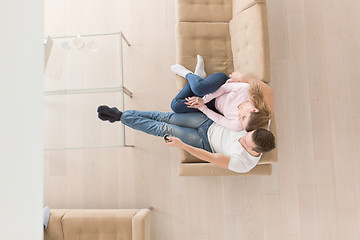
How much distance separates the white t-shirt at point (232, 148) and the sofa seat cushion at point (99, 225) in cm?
101

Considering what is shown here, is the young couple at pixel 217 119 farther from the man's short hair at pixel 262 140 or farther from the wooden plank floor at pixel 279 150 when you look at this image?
the wooden plank floor at pixel 279 150

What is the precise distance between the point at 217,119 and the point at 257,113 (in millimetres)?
349

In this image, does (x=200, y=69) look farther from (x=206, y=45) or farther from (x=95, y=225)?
(x=95, y=225)

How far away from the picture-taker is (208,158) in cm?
220

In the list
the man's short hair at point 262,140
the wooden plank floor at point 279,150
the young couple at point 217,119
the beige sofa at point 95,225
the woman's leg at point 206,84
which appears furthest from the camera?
the wooden plank floor at point 279,150

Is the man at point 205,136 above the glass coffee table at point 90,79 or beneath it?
→ beneath

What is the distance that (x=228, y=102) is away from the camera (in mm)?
2281

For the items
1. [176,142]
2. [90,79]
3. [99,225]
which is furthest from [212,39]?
[99,225]

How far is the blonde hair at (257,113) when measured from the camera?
2.09m

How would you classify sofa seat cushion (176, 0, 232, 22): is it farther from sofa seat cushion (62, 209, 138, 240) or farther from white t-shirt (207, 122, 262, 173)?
sofa seat cushion (62, 209, 138, 240)

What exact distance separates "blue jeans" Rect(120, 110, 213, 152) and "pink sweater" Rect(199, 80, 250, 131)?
A: 0.32 feet

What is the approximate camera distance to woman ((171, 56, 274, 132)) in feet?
7.04

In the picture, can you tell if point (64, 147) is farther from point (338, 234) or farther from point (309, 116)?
point (338, 234)

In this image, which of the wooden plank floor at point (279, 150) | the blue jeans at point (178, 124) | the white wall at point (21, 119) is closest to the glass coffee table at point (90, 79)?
the blue jeans at point (178, 124)
